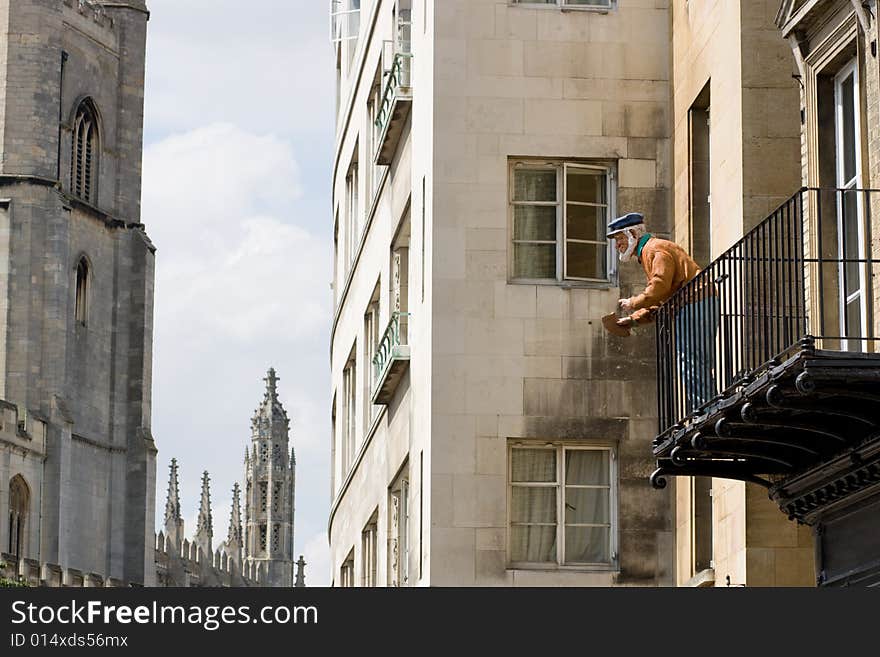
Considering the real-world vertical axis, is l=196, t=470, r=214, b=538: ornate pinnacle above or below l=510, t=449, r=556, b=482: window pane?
above

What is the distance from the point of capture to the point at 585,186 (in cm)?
2888

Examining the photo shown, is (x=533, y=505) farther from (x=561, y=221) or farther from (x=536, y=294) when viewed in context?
(x=561, y=221)

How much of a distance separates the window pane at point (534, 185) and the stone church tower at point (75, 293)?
75845mm

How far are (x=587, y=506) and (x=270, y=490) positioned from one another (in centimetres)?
11913

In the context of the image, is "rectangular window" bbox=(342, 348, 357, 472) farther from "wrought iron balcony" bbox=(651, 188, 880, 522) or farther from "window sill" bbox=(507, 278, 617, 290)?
"wrought iron balcony" bbox=(651, 188, 880, 522)

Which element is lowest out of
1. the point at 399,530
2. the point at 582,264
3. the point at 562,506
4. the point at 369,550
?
the point at 562,506

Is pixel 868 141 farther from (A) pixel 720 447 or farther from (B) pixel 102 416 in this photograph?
(B) pixel 102 416

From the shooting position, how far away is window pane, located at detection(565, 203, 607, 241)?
2856cm

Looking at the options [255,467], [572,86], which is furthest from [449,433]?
[255,467]

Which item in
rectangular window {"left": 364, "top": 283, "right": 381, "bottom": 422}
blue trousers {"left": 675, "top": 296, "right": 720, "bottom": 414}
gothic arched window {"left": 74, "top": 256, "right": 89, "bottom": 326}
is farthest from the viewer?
gothic arched window {"left": 74, "top": 256, "right": 89, "bottom": 326}

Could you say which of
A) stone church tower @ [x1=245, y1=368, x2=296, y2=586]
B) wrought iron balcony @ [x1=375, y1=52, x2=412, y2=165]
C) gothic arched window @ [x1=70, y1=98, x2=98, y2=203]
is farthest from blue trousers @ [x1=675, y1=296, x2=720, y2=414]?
stone church tower @ [x1=245, y1=368, x2=296, y2=586]

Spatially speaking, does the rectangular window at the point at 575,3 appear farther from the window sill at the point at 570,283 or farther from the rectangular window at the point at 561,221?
the window sill at the point at 570,283

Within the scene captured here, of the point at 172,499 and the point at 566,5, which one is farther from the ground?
the point at 172,499

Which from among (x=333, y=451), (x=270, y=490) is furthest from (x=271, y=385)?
(x=333, y=451)
